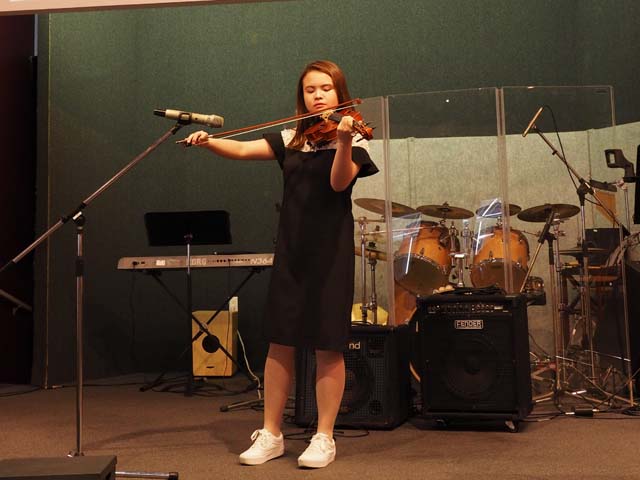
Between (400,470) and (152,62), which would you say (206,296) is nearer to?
(152,62)

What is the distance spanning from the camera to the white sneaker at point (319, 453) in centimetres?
267

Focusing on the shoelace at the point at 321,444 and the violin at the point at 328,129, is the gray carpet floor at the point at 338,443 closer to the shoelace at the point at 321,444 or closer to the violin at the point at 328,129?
the shoelace at the point at 321,444

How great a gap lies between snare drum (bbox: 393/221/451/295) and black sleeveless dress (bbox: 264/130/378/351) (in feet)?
4.35

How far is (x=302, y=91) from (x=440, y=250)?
1670 mm

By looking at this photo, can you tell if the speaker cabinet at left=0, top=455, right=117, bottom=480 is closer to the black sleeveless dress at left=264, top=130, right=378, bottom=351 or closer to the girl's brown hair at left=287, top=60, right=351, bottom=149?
the black sleeveless dress at left=264, top=130, right=378, bottom=351

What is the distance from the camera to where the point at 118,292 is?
241 inches

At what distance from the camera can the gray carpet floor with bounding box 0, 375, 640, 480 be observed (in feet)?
8.73

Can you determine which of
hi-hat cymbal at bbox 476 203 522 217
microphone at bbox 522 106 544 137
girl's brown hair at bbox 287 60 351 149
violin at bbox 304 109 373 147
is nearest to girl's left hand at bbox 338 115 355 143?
violin at bbox 304 109 373 147

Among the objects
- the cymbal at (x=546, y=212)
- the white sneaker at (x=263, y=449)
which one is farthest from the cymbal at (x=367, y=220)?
the white sneaker at (x=263, y=449)

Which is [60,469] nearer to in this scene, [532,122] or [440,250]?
[440,250]

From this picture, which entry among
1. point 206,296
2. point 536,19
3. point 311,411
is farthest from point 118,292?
point 536,19

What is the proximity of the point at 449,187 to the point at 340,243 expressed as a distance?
1.81 m

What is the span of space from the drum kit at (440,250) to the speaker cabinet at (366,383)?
51 centimetres

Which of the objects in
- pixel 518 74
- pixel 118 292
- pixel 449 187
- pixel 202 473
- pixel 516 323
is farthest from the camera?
pixel 518 74
